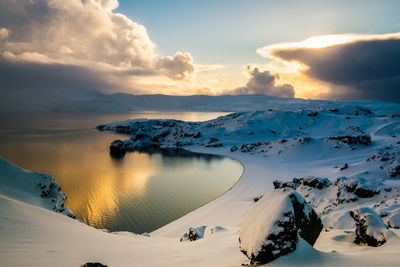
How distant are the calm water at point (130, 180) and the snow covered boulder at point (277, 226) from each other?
809 inches

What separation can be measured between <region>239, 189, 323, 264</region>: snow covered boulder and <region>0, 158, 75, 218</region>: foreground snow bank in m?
18.5

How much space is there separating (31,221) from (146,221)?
1614 centimetres

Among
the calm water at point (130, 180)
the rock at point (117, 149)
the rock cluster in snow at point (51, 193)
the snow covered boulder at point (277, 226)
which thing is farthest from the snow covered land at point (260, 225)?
the rock at point (117, 149)

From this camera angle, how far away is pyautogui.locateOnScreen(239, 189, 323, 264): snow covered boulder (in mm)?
7148

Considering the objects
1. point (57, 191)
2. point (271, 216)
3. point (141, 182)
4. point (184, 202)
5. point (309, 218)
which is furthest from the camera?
point (141, 182)

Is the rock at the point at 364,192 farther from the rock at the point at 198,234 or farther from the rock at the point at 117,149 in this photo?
the rock at the point at 117,149

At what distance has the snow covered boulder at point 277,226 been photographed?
23.5 feet

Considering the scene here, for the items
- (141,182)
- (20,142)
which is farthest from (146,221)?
(20,142)

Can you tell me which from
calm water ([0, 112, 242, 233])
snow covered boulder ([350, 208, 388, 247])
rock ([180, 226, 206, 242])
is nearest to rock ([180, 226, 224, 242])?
rock ([180, 226, 206, 242])

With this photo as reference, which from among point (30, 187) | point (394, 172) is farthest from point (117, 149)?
point (394, 172)

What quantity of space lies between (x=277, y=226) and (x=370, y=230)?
483cm

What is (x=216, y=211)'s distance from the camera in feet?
92.2

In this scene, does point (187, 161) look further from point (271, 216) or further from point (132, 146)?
point (271, 216)

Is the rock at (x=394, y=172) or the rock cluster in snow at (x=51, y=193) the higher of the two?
the rock at (x=394, y=172)
